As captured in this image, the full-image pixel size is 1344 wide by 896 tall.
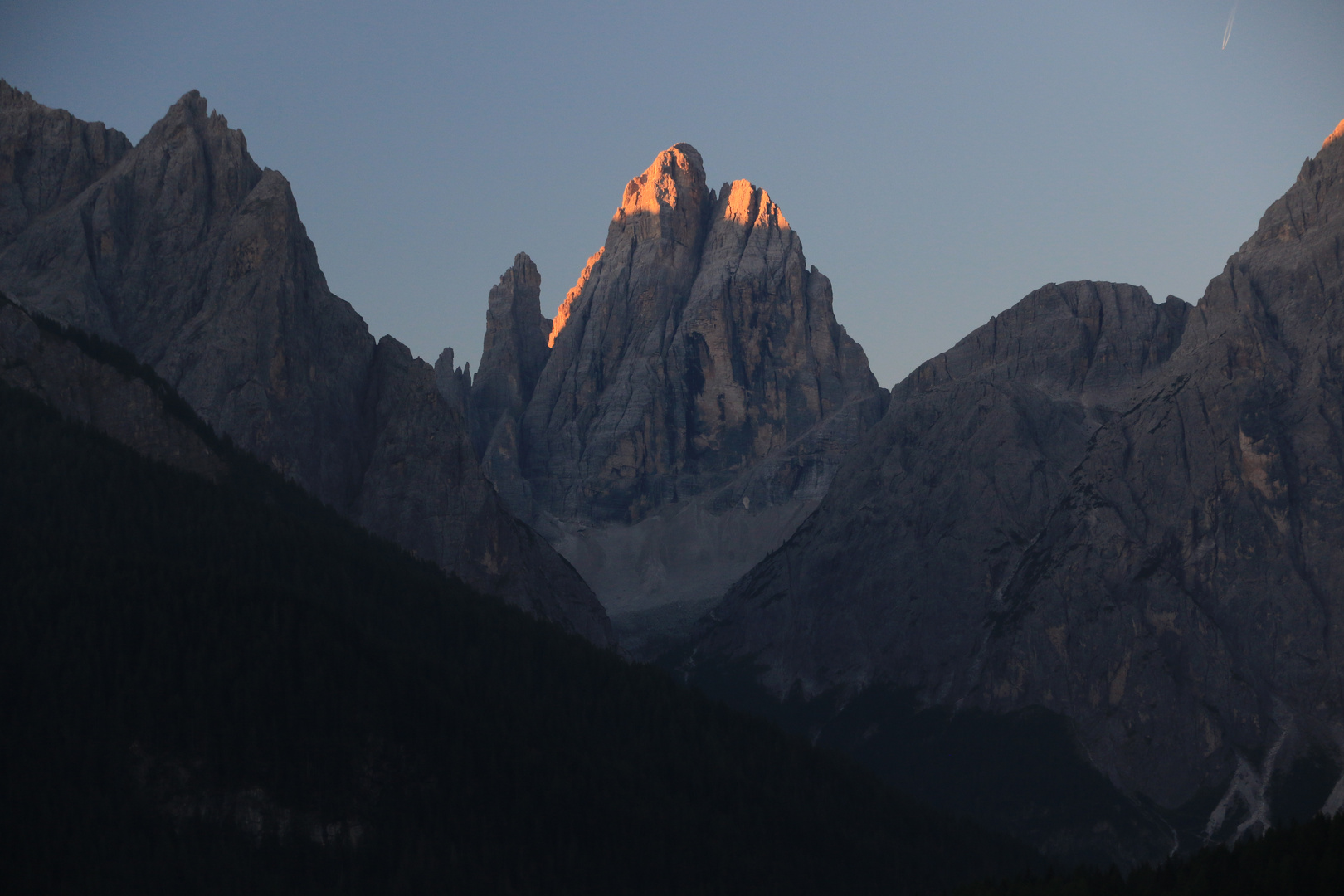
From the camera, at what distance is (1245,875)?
118m

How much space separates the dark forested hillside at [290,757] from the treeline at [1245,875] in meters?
51.0

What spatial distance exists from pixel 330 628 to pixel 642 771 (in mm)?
40084

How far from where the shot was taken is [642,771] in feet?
615

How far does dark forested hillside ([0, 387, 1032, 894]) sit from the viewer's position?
150 meters

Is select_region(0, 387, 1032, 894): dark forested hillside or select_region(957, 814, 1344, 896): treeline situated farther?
select_region(0, 387, 1032, 894): dark forested hillside

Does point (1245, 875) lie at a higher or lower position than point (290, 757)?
lower

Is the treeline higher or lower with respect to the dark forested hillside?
lower

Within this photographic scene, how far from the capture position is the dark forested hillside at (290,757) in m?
150

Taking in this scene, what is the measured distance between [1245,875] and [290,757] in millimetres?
91205

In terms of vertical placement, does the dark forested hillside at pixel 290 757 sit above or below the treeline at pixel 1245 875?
above

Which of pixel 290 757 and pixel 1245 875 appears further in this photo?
pixel 290 757

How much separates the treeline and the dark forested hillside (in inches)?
2006

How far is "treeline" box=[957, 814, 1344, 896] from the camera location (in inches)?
4414

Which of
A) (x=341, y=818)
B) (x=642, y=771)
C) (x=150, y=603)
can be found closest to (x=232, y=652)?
(x=150, y=603)
